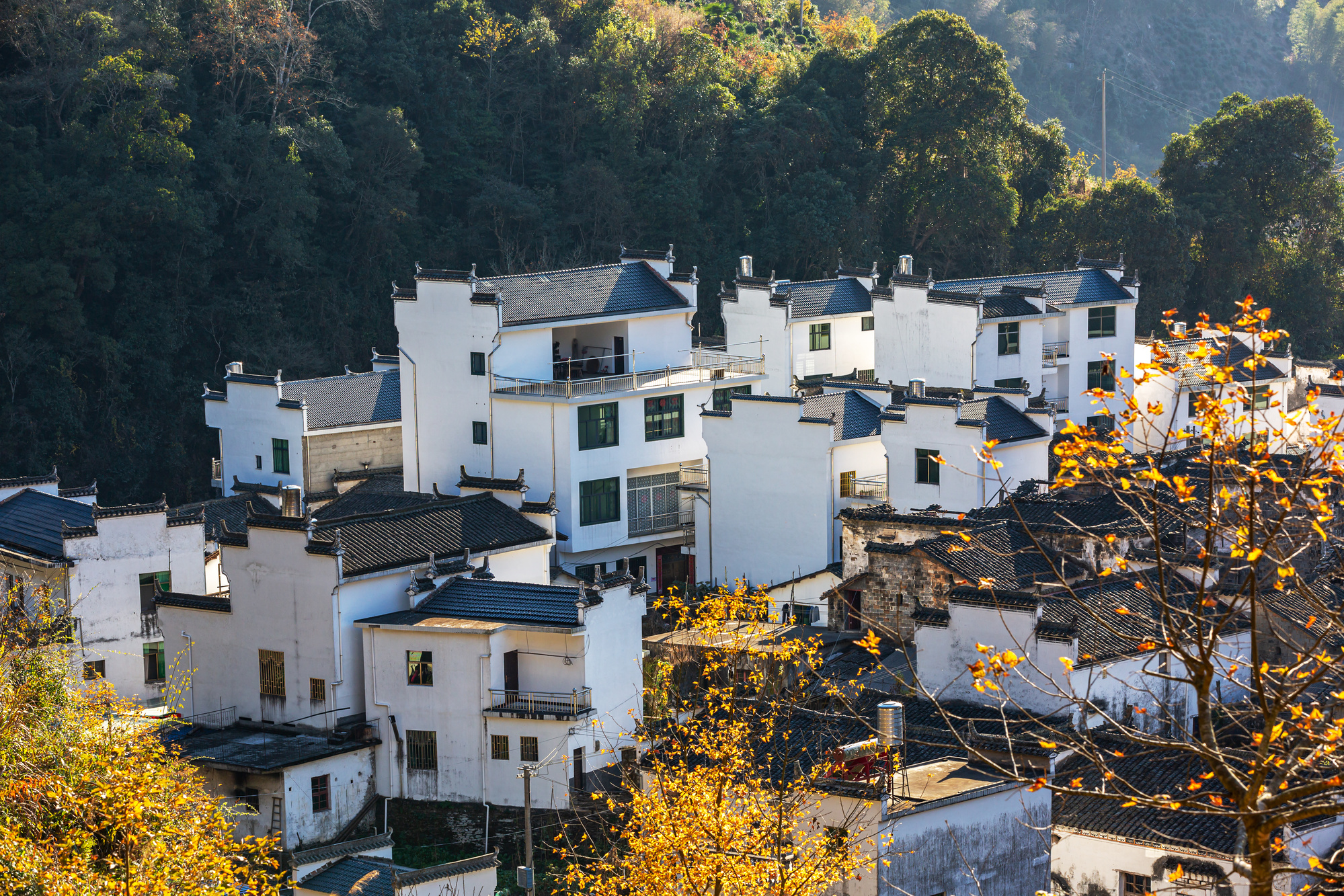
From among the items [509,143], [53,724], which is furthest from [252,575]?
[509,143]

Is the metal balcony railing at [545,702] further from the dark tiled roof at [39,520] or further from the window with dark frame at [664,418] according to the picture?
the window with dark frame at [664,418]

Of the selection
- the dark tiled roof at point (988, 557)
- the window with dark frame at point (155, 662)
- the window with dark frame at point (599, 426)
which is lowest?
the window with dark frame at point (155, 662)

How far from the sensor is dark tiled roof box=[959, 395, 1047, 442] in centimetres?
4759

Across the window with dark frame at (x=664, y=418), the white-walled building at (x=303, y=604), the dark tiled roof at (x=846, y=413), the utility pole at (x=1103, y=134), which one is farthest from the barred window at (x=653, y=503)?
the utility pole at (x=1103, y=134)

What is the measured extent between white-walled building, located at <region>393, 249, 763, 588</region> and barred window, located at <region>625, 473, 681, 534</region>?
0.04 meters

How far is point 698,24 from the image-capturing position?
87.3m

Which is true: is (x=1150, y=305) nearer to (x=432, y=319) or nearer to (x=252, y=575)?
(x=432, y=319)

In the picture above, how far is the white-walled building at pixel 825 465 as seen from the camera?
47.2 metres

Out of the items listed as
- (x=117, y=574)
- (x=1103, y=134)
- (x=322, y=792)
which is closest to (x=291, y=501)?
(x=117, y=574)

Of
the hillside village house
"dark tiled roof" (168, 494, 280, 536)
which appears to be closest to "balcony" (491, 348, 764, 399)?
"dark tiled roof" (168, 494, 280, 536)

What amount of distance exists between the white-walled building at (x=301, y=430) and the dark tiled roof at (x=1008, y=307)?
2043 cm

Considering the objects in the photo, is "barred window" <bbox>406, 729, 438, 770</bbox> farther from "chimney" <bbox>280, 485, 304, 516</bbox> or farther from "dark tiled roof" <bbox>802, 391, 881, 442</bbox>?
"dark tiled roof" <bbox>802, 391, 881, 442</bbox>

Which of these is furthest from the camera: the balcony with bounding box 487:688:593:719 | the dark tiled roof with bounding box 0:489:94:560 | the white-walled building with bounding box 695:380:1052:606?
the white-walled building with bounding box 695:380:1052:606

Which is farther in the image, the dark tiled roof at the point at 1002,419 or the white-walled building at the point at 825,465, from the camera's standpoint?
the dark tiled roof at the point at 1002,419
